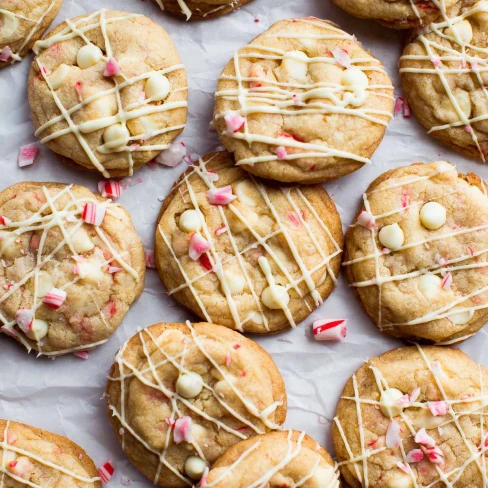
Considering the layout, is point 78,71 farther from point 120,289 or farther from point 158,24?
point 120,289

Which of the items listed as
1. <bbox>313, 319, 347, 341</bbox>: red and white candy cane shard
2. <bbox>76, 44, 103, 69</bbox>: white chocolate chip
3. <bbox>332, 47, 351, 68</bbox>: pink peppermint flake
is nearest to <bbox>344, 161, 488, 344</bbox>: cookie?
<bbox>313, 319, 347, 341</bbox>: red and white candy cane shard

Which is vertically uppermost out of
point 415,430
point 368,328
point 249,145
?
point 249,145

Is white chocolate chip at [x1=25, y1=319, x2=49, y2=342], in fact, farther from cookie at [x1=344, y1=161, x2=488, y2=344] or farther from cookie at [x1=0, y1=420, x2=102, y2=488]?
cookie at [x1=344, y1=161, x2=488, y2=344]

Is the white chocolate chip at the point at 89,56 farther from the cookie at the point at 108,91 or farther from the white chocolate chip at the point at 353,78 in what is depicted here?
the white chocolate chip at the point at 353,78

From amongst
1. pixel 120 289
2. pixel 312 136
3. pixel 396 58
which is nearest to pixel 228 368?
pixel 120 289

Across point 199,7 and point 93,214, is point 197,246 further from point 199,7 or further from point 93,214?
point 199,7

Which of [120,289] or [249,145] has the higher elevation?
[249,145]

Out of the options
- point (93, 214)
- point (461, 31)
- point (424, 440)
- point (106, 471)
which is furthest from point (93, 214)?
point (461, 31)
